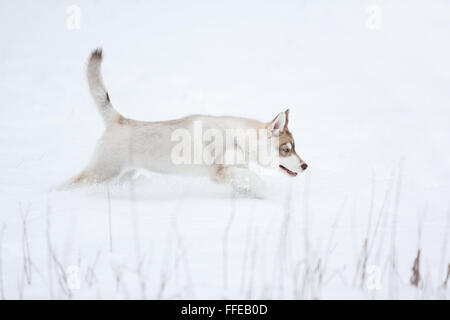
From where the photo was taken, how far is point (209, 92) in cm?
1291

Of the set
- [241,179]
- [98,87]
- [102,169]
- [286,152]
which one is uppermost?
[98,87]

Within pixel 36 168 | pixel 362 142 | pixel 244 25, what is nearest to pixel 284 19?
pixel 244 25

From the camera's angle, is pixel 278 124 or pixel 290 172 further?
pixel 290 172

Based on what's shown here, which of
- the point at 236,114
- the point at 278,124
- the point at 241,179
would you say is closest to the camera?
the point at 241,179

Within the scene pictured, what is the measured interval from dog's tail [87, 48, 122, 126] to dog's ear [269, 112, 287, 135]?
1.72m

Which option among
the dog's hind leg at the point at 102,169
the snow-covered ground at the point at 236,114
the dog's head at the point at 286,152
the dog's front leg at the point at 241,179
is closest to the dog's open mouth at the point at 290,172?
the dog's head at the point at 286,152

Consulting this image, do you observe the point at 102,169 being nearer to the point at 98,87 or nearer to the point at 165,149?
the point at 165,149

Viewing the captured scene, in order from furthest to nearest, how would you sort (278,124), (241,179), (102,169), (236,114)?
1. (236,114)
2. (278,124)
3. (102,169)
4. (241,179)

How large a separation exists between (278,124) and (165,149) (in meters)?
1.30

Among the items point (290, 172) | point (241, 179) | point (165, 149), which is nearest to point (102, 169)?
point (165, 149)

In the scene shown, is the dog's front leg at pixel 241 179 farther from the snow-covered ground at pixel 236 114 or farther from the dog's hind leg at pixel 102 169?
the dog's hind leg at pixel 102 169

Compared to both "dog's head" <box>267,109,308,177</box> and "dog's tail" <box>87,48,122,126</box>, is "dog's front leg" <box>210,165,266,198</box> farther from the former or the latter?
"dog's tail" <box>87,48,122,126</box>

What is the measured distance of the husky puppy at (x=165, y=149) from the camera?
5820 millimetres

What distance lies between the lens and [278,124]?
6.06 m
